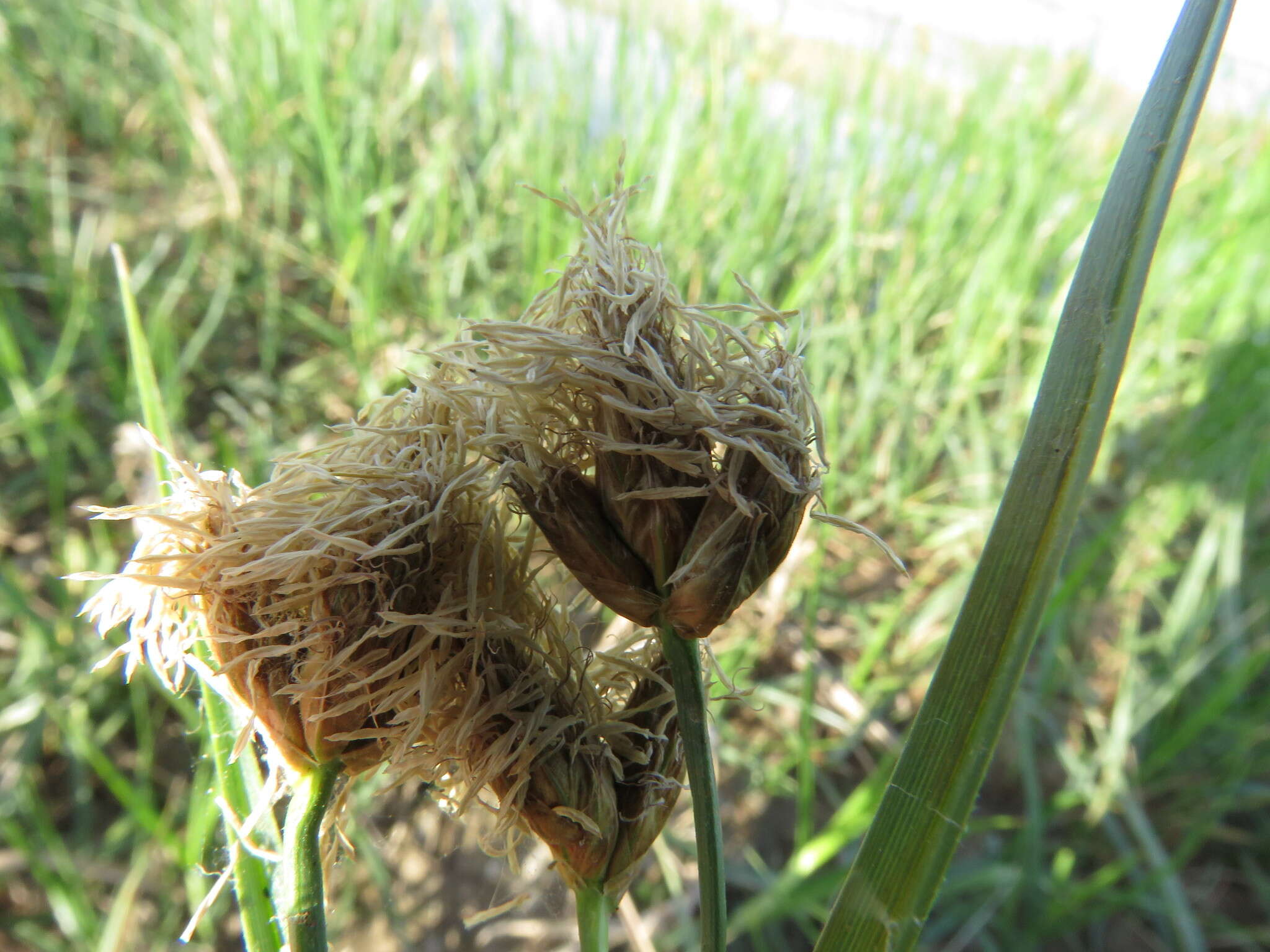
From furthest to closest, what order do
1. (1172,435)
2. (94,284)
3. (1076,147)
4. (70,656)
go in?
(1076,147) < (94,284) < (1172,435) < (70,656)

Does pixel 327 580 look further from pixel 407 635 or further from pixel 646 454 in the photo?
pixel 646 454

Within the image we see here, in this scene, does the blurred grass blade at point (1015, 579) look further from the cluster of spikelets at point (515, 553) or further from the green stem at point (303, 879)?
the green stem at point (303, 879)

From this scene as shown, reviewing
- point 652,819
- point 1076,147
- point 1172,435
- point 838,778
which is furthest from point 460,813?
point 1076,147

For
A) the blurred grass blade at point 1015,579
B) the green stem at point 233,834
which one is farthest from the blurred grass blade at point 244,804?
the blurred grass blade at point 1015,579

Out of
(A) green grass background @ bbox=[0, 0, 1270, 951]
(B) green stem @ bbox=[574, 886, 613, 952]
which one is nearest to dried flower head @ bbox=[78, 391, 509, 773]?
(B) green stem @ bbox=[574, 886, 613, 952]

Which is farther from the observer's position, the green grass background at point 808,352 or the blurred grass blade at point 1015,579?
the green grass background at point 808,352

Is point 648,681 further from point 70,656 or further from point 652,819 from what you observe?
point 70,656
